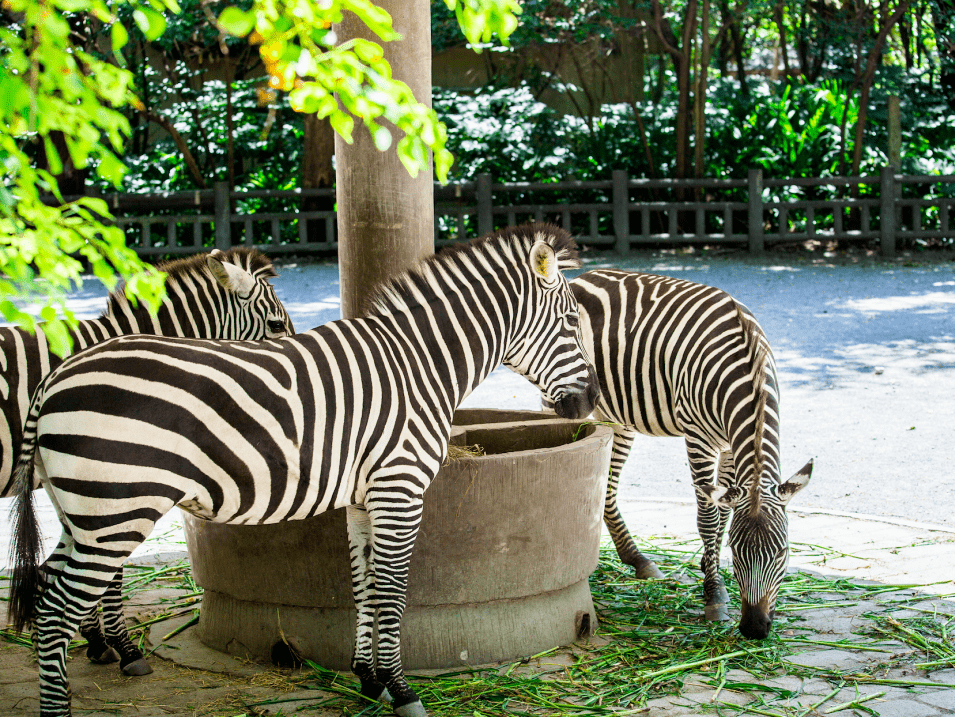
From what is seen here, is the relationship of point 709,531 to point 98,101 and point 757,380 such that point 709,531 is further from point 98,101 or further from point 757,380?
point 98,101

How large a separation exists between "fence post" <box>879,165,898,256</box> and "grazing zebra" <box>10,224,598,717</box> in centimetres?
1408

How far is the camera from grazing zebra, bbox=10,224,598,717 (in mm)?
3297

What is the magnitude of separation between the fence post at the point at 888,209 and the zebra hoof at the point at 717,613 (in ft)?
44.9

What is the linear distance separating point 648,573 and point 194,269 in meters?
2.82

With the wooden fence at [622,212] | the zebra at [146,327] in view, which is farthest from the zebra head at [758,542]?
the wooden fence at [622,212]

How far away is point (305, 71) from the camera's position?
2383 mm

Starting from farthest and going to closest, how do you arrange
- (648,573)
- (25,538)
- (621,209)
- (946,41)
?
(946,41) → (621,209) → (648,573) → (25,538)

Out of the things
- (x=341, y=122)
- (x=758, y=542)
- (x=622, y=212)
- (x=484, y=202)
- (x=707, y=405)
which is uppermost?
(x=484, y=202)

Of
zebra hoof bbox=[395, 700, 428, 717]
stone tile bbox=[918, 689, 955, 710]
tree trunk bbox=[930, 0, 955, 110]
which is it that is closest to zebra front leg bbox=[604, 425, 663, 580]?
stone tile bbox=[918, 689, 955, 710]

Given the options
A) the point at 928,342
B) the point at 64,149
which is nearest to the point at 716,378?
the point at 928,342

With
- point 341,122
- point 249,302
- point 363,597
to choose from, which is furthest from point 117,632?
point 341,122

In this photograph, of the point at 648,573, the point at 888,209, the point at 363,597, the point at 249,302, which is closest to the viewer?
the point at 363,597

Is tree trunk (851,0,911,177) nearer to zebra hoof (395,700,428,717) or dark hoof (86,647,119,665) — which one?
zebra hoof (395,700,428,717)

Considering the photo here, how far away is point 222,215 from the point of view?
56.7 feet
